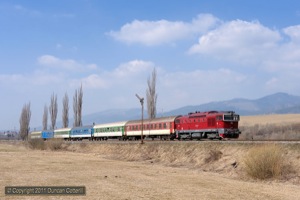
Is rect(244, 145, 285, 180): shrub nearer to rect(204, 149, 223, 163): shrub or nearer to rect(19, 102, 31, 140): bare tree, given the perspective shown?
rect(204, 149, 223, 163): shrub

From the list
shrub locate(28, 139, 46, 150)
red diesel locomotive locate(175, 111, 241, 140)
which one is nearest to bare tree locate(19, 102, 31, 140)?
shrub locate(28, 139, 46, 150)

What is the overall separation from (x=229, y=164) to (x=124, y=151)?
962 inches

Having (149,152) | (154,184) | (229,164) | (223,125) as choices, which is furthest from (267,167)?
(149,152)

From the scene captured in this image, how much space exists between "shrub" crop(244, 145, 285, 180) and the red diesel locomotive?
16096 mm

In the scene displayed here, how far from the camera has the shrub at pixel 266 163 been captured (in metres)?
24.3

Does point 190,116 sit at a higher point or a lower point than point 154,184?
higher

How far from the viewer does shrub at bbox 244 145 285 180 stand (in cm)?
2428

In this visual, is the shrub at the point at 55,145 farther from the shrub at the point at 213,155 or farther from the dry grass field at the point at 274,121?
the shrub at the point at 213,155

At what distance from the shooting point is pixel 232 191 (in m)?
19.6

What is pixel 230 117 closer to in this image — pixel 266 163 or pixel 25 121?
pixel 266 163

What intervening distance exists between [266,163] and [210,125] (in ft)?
61.3

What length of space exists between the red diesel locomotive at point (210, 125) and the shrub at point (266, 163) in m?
16.1

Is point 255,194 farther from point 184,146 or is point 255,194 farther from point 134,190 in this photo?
point 184,146

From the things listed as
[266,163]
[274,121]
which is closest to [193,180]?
[266,163]
